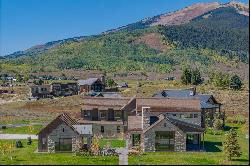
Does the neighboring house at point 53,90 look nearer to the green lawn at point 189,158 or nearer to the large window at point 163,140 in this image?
the large window at point 163,140

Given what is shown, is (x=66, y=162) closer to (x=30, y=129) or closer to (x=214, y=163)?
(x=214, y=163)

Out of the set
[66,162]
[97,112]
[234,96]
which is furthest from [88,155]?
[234,96]

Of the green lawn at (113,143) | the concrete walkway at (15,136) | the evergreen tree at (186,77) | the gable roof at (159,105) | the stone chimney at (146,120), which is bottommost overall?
the green lawn at (113,143)

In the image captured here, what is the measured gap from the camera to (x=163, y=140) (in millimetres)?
53156

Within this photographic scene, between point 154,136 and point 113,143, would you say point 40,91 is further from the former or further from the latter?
point 154,136

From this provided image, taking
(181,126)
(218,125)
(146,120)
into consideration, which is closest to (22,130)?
(146,120)

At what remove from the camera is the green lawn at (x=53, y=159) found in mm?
44438

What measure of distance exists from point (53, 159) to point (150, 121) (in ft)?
41.3

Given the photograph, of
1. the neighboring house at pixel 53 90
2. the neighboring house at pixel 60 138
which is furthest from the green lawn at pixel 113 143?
the neighboring house at pixel 53 90

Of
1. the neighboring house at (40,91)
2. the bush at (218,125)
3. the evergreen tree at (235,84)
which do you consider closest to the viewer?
the bush at (218,125)

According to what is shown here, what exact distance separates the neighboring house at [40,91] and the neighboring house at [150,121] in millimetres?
72775

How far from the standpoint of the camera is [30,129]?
71.8 meters

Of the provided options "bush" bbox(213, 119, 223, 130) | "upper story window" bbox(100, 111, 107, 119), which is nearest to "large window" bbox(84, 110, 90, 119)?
"upper story window" bbox(100, 111, 107, 119)

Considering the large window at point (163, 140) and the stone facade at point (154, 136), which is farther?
the large window at point (163, 140)
